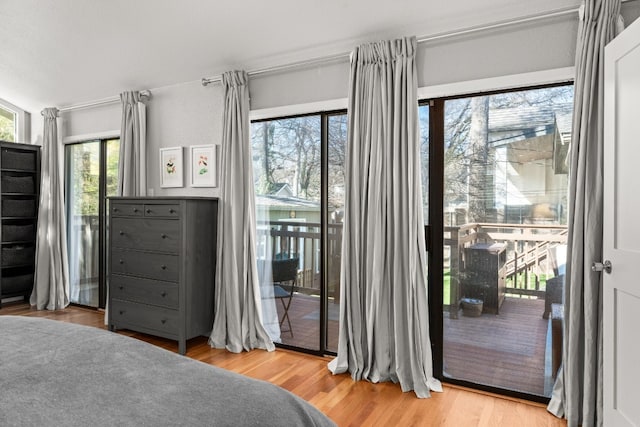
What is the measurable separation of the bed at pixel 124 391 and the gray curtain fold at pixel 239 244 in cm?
202

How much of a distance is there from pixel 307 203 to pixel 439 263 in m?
1.13

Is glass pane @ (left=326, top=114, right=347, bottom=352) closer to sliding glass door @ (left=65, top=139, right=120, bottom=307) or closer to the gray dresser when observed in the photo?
the gray dresser

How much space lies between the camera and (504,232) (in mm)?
2592

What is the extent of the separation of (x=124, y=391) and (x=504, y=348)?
2341 millimetres

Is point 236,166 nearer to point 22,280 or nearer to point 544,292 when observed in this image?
point 544,292

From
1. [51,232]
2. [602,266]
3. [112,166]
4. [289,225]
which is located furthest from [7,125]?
[602,266]

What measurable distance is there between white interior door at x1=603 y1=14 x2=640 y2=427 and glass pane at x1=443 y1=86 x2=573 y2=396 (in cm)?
47

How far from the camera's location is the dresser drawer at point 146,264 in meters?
3.28

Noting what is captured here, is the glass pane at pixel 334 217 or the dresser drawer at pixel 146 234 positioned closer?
the glass pane at pixel 334 217

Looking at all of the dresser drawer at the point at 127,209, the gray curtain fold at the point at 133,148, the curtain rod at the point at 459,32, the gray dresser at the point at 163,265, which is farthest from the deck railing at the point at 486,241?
the gray curtain fold at the point at 133,148

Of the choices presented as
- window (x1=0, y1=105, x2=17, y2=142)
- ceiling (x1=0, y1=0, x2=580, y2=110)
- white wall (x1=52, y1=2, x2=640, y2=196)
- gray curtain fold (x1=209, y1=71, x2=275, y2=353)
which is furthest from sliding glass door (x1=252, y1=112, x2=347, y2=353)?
window (x1=0, y1=105, x2=17, y2=142)

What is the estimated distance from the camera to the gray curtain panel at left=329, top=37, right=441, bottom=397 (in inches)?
105

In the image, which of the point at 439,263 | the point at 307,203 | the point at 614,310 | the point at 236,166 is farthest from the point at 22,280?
the point at 614,310

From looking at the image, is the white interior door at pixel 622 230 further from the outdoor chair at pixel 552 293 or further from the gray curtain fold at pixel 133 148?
the gray curtain fold at pixel 133 148
